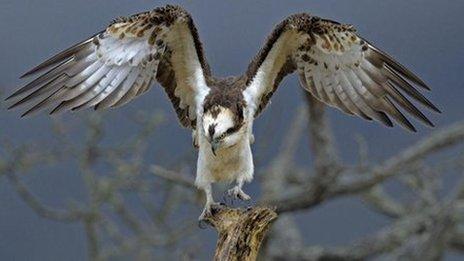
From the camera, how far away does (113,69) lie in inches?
321

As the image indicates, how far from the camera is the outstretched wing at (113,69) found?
8.00 metres

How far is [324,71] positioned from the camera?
8.58 m

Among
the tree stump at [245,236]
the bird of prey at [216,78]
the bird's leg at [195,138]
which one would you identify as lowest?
the tree stump at [245,236]

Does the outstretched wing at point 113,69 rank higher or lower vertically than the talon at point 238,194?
higher

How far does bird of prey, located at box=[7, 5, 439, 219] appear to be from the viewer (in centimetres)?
782

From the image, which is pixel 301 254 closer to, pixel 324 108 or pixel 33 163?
pixel 324 108

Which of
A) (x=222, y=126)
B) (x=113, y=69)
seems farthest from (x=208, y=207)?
(x=113, y=69)

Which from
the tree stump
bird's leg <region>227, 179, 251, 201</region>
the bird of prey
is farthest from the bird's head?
the tree stump

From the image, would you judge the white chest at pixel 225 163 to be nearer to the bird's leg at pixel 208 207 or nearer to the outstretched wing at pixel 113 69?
the bird's leg at pixel 208 207

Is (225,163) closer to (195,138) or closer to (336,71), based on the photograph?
(195,138)

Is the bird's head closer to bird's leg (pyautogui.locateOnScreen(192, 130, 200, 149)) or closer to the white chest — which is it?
the white chest

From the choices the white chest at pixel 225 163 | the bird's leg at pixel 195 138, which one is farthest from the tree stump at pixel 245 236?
the bird's leg at pixel 195 138

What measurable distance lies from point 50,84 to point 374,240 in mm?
7166

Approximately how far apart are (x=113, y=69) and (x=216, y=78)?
851 mm
